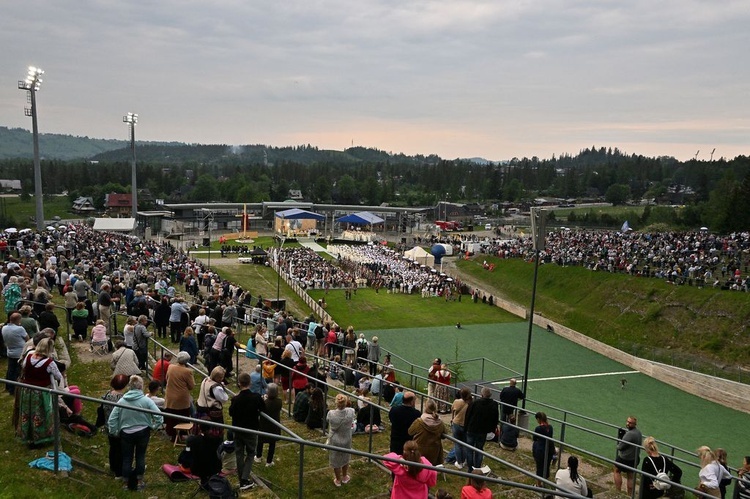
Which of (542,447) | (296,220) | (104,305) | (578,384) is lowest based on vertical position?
(578,384)

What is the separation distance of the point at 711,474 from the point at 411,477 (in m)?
4.88

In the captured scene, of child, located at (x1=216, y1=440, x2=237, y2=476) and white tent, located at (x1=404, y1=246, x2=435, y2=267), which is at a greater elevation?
child, located at (x1=216, y1=440, x2=237, y2=476)

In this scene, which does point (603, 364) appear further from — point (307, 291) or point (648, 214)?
point (648, 214)

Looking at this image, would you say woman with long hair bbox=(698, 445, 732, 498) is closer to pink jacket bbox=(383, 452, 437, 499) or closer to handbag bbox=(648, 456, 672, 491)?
handbag bbox=(648, 456, 672, 491)

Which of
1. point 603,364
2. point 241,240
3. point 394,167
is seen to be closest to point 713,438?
point 603,364

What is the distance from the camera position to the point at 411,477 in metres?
5.27

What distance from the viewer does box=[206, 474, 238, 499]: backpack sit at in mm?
5750

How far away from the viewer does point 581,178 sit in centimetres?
15062

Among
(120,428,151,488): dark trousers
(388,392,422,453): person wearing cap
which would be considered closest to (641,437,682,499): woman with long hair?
(388,392,422,453): person wearing cap

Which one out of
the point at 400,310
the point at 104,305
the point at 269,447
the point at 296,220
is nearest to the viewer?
the point at 269,447

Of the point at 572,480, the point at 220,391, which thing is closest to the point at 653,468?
the point at 572,480

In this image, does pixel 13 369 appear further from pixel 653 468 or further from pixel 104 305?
pixel 653 468

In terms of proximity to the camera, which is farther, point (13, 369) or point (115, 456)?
point (13, 369)

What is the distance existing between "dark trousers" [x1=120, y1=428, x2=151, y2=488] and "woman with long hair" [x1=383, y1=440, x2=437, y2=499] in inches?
109
